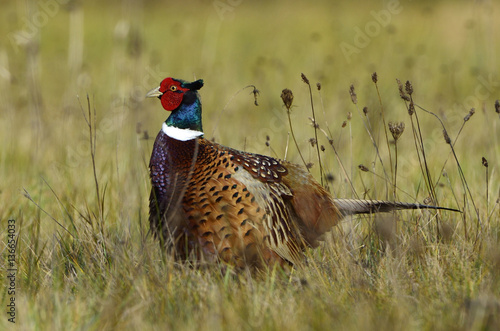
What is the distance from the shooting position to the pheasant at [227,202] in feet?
9.76

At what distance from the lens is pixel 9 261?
305 centimetres

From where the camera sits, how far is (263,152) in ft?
17.4

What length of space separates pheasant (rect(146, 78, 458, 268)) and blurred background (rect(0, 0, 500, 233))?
146 mm

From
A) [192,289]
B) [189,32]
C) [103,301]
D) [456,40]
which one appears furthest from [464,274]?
[189,32]

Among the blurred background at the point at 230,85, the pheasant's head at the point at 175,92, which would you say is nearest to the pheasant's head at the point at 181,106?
the pheasant's head at the point at 175,92

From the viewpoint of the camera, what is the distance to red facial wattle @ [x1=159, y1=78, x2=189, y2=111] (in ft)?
10.8

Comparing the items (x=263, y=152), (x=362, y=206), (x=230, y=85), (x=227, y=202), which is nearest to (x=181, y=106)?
(x=227, y=202)

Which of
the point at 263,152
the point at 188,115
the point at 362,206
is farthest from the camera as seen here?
the point at 263,152

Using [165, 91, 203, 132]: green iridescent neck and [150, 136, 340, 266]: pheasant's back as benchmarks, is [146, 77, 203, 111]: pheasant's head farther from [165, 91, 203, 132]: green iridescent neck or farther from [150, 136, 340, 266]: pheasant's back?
[150, 136, 340, 266]: pheasant's back

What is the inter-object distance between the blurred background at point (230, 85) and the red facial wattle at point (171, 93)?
0.51ft

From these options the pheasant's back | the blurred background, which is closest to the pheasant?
the pheasant's back

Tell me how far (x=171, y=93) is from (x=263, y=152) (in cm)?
208

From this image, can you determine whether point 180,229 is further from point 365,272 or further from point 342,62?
point 342,62

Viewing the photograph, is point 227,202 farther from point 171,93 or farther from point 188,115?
point 171,93
